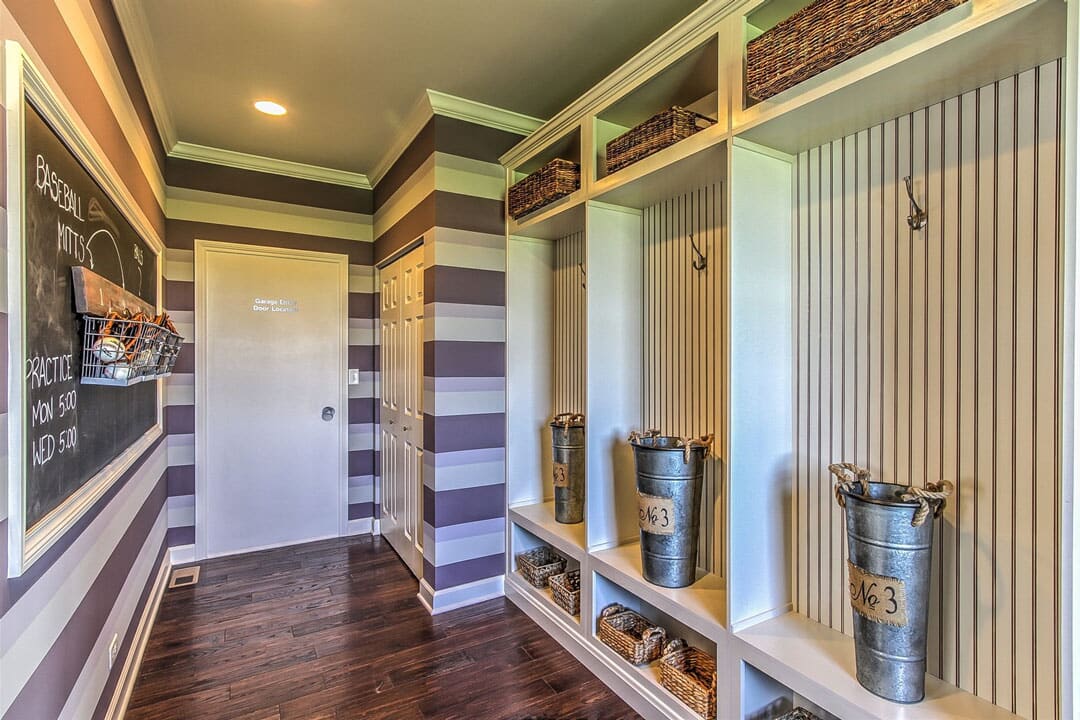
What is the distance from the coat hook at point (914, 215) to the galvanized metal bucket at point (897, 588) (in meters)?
0.72

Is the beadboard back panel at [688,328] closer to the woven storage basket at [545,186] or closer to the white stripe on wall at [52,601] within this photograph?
the woven storage basket at [545,186]

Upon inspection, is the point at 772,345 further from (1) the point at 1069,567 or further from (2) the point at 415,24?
(2) the point at 415,24

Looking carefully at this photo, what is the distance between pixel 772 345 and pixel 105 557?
2324 millimetres

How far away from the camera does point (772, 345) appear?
1786 millimetres

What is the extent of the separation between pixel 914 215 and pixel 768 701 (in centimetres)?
154

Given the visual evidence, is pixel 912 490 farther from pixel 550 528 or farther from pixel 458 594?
pixel 458 594

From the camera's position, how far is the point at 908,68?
4.21 feet

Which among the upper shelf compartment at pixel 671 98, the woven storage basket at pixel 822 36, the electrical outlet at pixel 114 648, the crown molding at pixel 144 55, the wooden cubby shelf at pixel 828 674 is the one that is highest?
the crown molding at pixel 144 55

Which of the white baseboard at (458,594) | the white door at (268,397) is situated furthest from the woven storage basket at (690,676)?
the white door at (268,397)

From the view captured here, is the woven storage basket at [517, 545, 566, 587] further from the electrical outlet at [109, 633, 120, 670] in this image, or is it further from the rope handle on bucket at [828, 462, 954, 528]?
the electrical outlet at [109, 633, 120, 670]

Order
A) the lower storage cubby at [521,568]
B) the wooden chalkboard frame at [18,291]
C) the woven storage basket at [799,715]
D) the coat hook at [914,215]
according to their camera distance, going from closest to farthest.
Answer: the wooden chalkboard frame at [18,291] < the coat hook at [914,215] < the woven storage basket at [799,715] < the lower storage cubby at [521,568]

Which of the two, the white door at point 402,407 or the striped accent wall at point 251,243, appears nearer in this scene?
the white door at point 402,407

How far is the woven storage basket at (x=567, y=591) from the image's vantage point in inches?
95.1

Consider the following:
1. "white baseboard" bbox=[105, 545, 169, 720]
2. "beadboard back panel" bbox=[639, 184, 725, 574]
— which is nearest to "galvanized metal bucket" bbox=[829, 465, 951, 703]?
"beadboard back panel" bbox=[639, 184, 725, 574]
